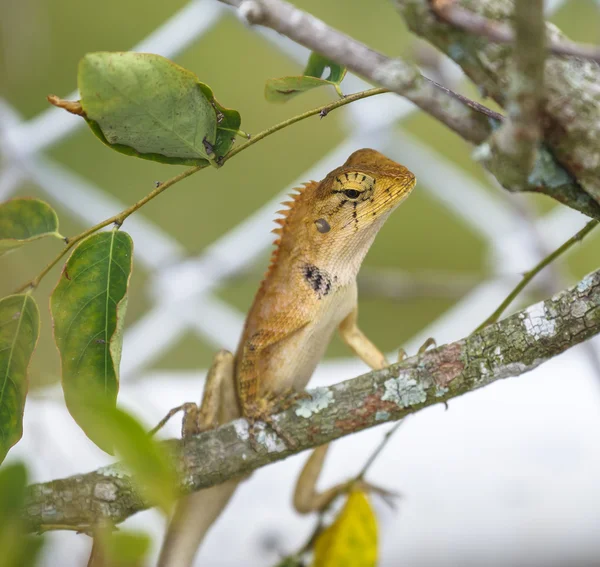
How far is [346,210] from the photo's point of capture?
759 mm

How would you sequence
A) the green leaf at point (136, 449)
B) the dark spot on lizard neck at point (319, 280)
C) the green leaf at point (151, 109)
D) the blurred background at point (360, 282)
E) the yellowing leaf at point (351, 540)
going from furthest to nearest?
the blurred background at point (360, 282)
the dark spot on lizard neck at point (319, 280)
the yellowing leaf at point (351, 540)
the green leaf at point (151, 109)
the green leaf at point (136, 449)

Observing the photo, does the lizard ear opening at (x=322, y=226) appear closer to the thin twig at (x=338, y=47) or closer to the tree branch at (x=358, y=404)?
the tree branch at (x=358, y=404)

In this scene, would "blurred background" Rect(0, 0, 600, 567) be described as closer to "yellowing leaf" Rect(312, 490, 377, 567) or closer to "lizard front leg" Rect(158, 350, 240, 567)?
"lizard front leg" Rect(158, 350, 240, 567)

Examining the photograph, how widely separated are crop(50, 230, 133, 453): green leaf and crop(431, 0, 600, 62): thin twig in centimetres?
27

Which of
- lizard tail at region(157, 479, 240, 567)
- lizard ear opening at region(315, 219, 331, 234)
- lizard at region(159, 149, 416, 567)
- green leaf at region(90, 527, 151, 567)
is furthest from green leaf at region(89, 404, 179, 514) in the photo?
lizard tail at region(157, 479, 240, 567)

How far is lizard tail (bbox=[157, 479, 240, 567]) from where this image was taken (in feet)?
2.94

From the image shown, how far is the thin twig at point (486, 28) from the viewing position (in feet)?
1.08

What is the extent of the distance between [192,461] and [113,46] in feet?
8.35

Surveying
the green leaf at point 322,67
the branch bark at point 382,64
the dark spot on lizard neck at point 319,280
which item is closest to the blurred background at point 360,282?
the branch bark at point 382,64

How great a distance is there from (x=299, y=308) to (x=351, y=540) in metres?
0.25

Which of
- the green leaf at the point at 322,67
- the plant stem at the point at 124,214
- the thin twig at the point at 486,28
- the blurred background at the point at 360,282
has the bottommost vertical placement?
the blurred background at the point at 360,282

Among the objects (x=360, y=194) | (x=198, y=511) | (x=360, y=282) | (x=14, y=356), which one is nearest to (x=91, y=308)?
(x=14, y=356)

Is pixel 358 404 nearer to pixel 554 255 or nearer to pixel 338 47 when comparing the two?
pixel 554 255

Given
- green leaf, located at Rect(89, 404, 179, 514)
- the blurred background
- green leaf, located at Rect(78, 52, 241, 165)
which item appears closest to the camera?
green leaf, located at Rect(89, 404, 179, 514)
